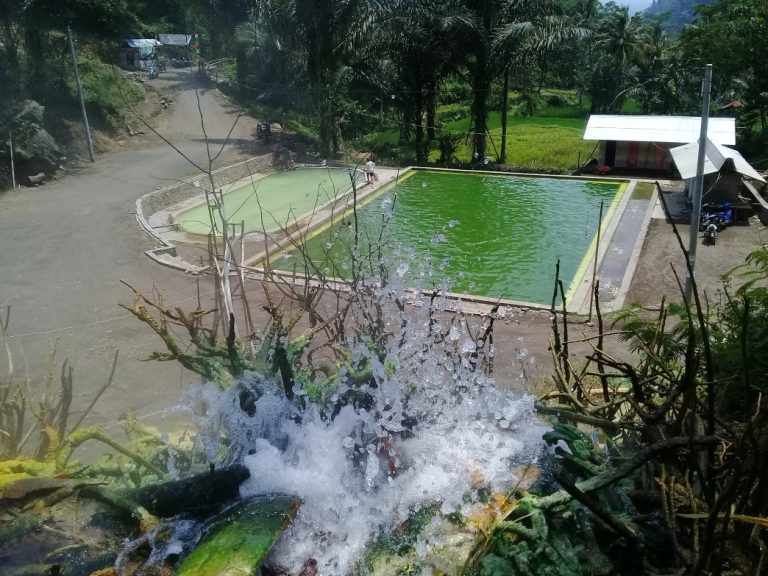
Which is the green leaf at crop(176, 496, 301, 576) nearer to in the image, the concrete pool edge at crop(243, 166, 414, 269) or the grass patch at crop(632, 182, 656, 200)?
the concrete pool edge at crop(243, 166, 414, 269)

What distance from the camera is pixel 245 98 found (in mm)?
34562

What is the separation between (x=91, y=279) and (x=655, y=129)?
1822 cm

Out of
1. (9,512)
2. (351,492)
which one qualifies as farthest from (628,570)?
(9,512)

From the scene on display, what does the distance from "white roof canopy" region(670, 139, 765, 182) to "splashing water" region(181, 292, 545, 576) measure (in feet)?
31.6

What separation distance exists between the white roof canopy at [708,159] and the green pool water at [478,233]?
271 cm

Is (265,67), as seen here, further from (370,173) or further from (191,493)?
(191,493)

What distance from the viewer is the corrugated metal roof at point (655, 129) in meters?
20.5

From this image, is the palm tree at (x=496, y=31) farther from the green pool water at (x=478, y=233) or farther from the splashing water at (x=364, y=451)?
the splashing water at (x=364, y=451)

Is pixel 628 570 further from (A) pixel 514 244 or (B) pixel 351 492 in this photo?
(A) pixel 514 244

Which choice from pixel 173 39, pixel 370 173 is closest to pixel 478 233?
pixel 370 173

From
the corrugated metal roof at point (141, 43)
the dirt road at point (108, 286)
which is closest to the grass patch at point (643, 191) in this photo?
the dirt road at point (108, 286)

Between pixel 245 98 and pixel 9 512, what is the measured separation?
33.5 metres

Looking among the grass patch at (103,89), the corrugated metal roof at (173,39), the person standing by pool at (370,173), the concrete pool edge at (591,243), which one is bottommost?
the concrete pool edge at (591,243)

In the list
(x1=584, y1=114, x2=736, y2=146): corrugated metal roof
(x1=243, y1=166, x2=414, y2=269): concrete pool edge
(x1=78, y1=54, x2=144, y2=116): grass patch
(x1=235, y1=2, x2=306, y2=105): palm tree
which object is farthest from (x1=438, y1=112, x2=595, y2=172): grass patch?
(x1=78, y1=54, x2=144, y2=116): grass patch
